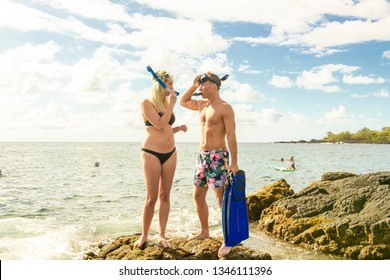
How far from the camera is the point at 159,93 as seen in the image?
580 centimetres

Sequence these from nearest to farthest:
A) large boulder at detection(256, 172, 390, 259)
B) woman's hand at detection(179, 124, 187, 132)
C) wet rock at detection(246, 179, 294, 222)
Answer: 1. woman's hand at detection(179, 124, 187, 132)
2. large boulder at detection(256, 172, 390, 259)
3. wet rock at detection(246, 179, 294, 222)

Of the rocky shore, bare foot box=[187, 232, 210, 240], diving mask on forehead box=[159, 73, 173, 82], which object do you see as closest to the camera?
diving mask on forehead box=[159, 73, 173, 82]

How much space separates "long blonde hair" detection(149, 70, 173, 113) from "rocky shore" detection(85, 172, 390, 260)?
2.26 meters

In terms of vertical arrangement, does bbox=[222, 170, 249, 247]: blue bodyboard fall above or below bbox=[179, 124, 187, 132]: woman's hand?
below

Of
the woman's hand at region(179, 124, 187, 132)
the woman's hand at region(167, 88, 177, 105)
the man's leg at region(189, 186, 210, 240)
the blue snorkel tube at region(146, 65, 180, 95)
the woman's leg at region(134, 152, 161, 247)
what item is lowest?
the man's leg at region(189, 186, 210, 240)

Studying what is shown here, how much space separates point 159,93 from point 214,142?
1215mm

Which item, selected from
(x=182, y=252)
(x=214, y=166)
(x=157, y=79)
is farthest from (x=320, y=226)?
(x=157, y=79)

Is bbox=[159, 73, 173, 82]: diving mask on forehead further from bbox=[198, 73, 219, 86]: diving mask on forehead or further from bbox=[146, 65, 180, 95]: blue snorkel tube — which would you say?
bbox=[198, 73, 219, 86]: diving mask on forehead

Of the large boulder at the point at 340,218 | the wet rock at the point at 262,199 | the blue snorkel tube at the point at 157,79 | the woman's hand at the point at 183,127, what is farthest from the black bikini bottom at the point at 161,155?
the wet rock at the point at 262,199

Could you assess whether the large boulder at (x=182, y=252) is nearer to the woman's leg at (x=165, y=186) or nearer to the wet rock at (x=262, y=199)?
the woman's leg at (x=165, y=186)

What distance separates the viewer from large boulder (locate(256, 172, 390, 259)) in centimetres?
817

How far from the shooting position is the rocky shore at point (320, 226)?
6.09m

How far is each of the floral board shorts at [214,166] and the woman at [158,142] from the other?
1.74ft

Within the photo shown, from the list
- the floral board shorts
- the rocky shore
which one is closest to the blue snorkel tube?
the floral board shorts
